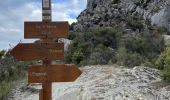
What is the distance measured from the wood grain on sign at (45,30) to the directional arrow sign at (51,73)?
613 mm

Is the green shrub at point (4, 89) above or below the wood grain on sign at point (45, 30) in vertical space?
below

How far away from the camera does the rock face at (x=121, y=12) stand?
41.6 metres

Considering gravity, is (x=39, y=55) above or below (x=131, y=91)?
above

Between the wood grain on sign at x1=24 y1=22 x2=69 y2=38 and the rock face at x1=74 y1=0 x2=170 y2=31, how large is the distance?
96.3 feet

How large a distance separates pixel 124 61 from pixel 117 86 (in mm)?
7907

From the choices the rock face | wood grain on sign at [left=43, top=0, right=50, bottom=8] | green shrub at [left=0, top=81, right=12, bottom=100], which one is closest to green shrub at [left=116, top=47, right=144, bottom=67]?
green shrub at [left=0, top=81, right=12, bottom=100]

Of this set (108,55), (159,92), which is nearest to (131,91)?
(159,92)

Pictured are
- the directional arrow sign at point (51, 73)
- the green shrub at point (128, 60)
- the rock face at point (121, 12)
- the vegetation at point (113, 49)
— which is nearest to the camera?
the directional arrow sign at point (51, 73)

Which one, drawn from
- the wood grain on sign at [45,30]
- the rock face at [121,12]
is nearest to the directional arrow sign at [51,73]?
the wood grain on sign at [45,30]

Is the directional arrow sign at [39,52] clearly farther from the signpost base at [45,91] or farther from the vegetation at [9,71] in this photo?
the vegetation at [9,71]

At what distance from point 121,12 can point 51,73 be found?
36.5 metres

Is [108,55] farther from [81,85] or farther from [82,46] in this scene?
[81,85]

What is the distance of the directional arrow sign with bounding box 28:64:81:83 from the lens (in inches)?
402

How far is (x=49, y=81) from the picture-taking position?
1029 centimetres
